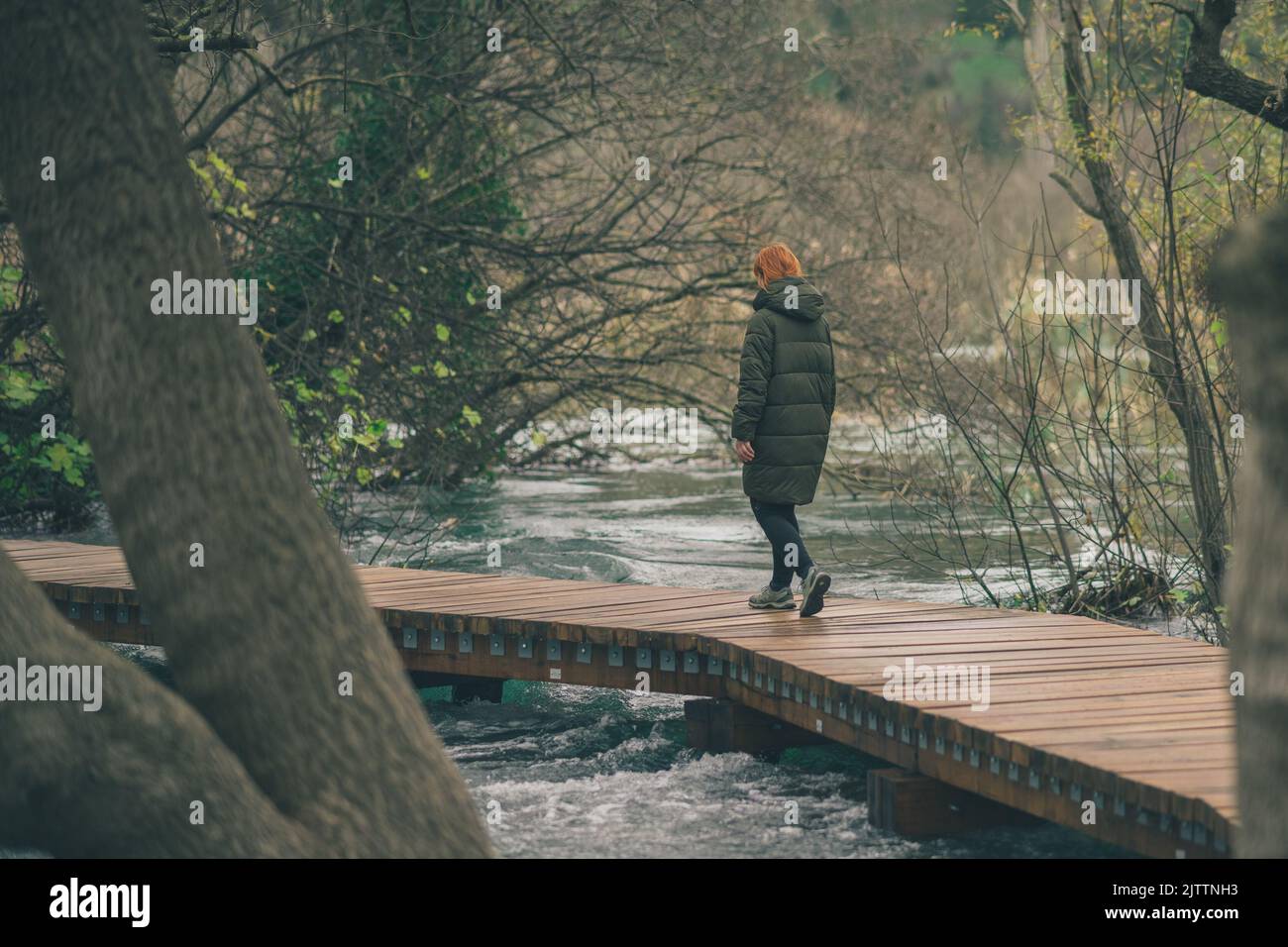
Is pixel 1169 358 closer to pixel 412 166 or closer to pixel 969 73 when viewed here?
pixel 412 166

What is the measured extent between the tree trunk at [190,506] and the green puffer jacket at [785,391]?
3.73m

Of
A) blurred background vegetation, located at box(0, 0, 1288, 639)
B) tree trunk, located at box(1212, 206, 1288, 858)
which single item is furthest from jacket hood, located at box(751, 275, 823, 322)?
tree trunk, located at box(1212, 206, 1288, 858)

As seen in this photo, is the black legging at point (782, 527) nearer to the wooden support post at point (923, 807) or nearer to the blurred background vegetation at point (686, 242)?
the wooden support post at point (923, 807)

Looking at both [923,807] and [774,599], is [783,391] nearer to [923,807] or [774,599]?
[774,599]

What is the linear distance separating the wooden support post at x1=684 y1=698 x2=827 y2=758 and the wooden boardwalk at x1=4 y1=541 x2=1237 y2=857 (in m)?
0.11

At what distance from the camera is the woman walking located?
8.14 meters

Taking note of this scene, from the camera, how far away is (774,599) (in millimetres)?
9102

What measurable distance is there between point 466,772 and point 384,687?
366cm

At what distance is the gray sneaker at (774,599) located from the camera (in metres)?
9.10

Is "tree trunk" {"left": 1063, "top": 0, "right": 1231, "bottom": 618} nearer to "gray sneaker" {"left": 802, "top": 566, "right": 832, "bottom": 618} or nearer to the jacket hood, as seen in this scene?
"gray sneaker" {"left": 802, "top": 566, "right": 832, "bottom": 618}

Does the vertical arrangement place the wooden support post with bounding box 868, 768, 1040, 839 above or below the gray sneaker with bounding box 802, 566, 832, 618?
below

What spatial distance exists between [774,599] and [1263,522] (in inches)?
231

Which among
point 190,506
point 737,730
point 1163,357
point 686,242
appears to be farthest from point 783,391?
point 686,242

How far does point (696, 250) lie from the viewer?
56.6 ft
